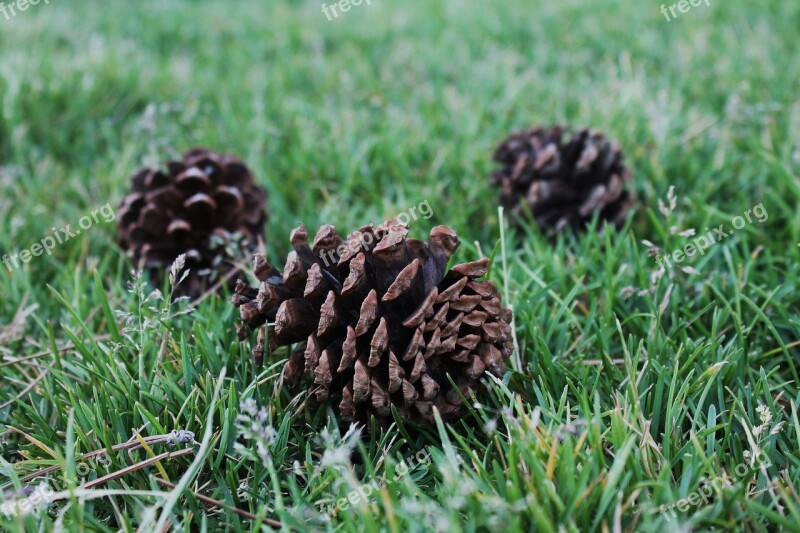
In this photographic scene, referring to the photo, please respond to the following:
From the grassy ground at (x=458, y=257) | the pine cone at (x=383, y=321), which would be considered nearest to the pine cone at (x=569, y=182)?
the grassy ground at (x=458, y=257)

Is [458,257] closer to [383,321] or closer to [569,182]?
[569,182]

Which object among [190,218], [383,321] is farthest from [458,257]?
[190,218]

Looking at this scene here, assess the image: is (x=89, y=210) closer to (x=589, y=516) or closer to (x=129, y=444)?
(x=129, y=444)

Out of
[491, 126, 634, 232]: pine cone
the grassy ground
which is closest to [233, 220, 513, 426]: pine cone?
the grassy ground

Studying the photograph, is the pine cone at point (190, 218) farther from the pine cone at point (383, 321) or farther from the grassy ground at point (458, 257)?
the pine cone at point (383, 321)

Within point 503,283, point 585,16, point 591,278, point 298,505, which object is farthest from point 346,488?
point 585,16

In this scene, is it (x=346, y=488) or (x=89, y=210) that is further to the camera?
(x=89, y=210)
